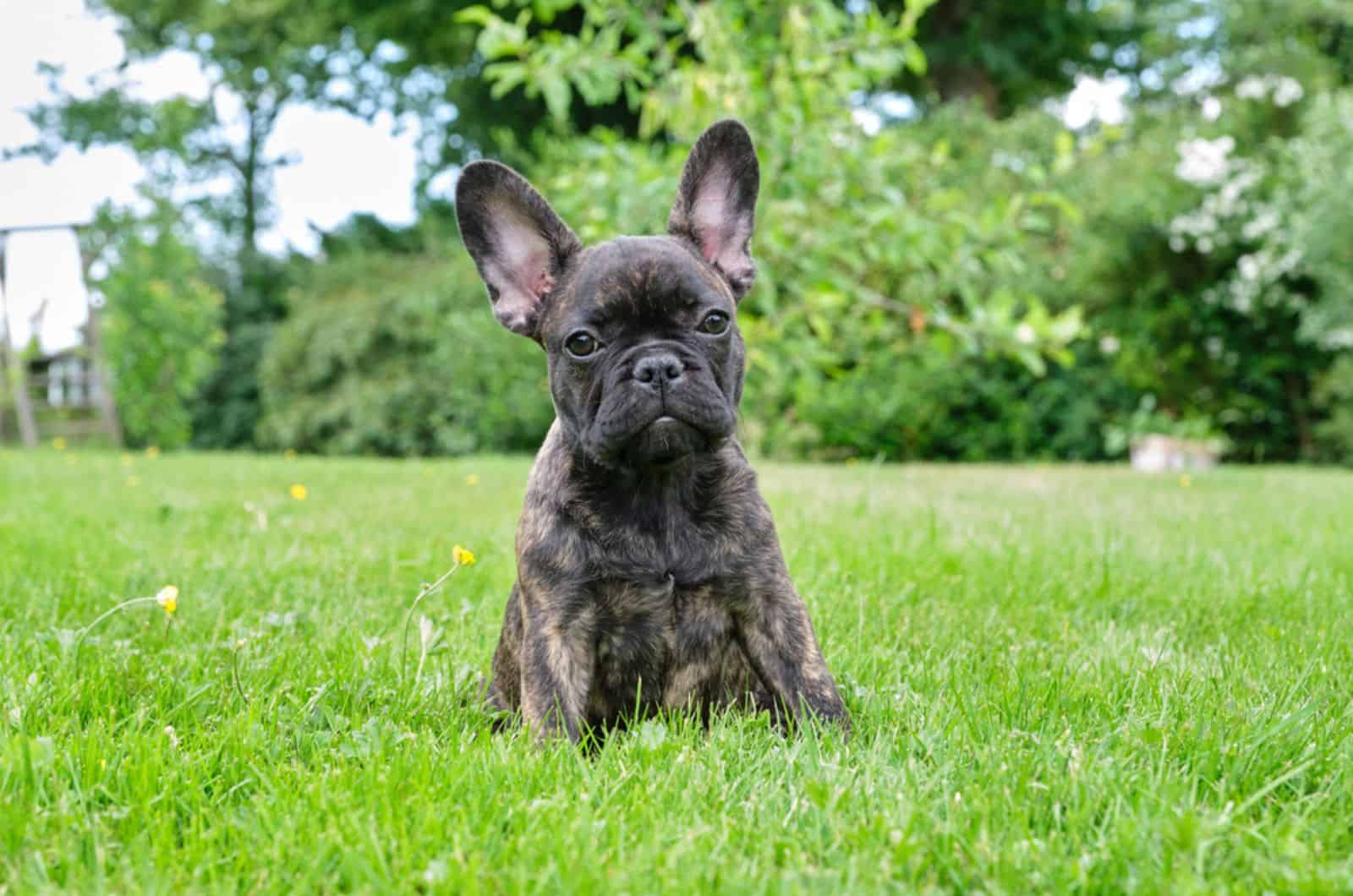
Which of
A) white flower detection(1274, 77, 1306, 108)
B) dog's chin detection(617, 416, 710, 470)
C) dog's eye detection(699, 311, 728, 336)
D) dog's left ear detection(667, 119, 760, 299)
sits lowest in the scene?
dog's chin detection(617, 416, 710, 470)

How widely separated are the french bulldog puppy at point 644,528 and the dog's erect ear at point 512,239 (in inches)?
0.5

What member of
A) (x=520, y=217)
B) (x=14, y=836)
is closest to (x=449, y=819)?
(x=14, y=836)

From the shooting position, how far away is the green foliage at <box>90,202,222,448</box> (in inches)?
826

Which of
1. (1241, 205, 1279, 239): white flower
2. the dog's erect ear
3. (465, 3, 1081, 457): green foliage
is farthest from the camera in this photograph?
(1241, 205, 1279, 239): white flower

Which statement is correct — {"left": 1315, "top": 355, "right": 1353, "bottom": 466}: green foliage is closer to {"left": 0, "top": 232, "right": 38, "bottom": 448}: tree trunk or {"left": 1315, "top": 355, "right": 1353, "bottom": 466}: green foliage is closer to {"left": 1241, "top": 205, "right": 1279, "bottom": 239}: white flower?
{"left": 1241, "top": 205, "right": 1279, "bottom": 239}: white flower

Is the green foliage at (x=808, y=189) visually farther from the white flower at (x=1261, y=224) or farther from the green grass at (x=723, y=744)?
the white flower at (x=1261, y=224)

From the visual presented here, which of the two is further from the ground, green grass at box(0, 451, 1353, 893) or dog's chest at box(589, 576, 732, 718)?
dog's chest at box(589, 576, 732, 718)

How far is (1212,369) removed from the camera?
1423 centimetres

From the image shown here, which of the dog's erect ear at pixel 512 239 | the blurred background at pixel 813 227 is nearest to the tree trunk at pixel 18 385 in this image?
the blurred background at pixel 813 227

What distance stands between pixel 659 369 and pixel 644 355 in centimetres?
8

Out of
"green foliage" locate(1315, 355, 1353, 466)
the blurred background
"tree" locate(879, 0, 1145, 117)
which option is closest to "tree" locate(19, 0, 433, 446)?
the blurred background

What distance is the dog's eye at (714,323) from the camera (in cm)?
286

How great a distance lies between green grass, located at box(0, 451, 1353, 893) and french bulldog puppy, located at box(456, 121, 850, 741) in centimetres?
16

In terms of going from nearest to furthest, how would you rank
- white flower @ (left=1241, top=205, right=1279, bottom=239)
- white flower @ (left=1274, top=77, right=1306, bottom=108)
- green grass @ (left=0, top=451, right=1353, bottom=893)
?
green grass @ (left=0, top=451, right=1353, bottom=893) < white flower @ (left=1241, top=205, right=1279, bottom=239) < white flower @ (left=1274, top=77, right=1306, bottom=108)
